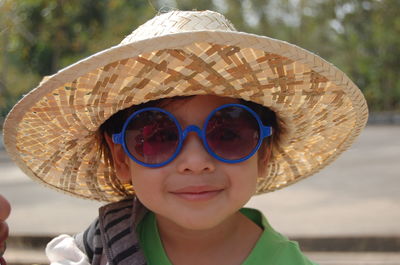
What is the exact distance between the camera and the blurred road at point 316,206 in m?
4.91

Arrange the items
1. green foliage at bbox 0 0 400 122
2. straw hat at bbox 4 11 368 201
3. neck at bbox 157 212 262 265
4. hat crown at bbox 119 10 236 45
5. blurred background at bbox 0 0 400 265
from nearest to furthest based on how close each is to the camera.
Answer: straw hat at bbox 4 11 368 201 < hat crown at bbox 119 10 236 45 < neck at bbox 157 212 262 265 < blurred background at bbox 0 0 400 265 < green foliage at bbox 0 0 400 122

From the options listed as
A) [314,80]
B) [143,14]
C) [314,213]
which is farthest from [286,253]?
[143,14]

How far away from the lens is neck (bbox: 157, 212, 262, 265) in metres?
1.78

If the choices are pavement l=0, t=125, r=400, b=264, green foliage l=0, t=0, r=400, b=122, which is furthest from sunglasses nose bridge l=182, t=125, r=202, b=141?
green foliage l=0, t=0, r=400, b=122

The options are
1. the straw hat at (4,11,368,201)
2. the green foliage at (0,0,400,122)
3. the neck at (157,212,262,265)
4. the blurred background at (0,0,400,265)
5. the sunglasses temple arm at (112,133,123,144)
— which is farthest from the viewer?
the green foliage at (0,0,400,122)

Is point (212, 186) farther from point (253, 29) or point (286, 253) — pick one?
point (253, 29)

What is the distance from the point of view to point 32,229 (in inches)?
210

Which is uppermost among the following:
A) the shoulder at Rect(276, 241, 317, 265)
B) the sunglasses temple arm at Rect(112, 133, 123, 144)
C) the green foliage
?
the green foliage

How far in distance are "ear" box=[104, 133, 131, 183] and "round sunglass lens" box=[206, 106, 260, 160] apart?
39 cm

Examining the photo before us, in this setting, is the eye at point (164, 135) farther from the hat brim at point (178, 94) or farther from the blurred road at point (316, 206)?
the blurred road at point (316, 206)

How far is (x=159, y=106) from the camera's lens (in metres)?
1.65

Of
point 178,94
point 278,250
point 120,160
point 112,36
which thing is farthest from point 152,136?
point 112,36

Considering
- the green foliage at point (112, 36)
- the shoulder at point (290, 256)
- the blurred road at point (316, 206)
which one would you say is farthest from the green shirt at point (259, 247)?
the green foliage at point (112, 36)

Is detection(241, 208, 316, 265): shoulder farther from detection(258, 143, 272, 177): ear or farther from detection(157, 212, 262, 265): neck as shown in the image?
detection(258, 143, 272, 177): ear
